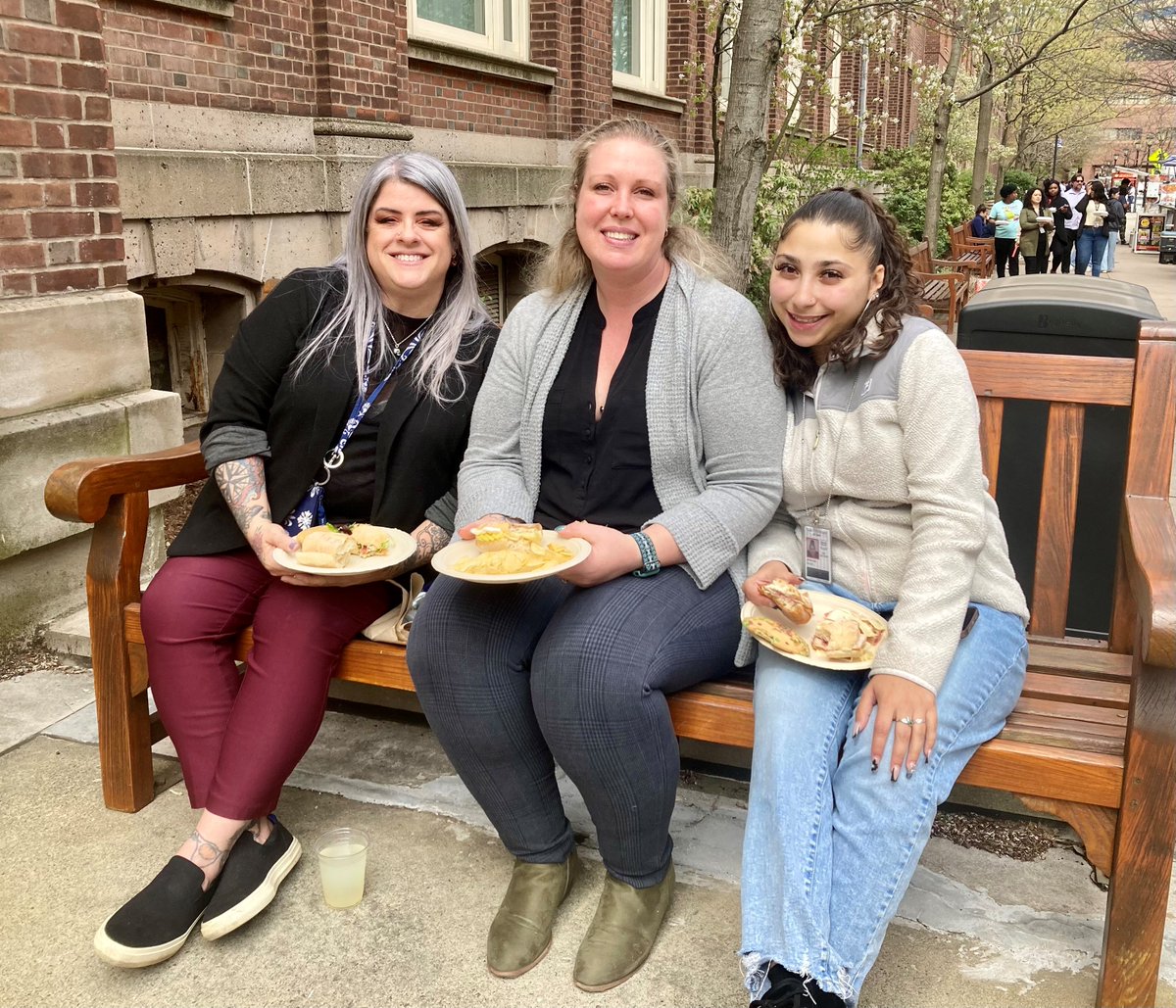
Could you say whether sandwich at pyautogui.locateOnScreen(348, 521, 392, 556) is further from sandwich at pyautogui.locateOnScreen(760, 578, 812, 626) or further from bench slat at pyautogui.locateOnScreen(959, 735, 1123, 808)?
bench slat at pyautogui.locateOnScreen(959, 735, 1123, 808)

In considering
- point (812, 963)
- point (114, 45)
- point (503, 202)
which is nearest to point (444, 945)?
point (812, 963)

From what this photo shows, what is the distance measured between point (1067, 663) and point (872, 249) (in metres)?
1.10

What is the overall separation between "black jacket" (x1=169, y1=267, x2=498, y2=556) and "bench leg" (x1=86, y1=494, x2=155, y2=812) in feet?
0.47

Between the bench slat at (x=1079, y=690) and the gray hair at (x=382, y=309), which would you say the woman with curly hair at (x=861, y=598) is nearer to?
the bench slat at (x=1079, y=690)

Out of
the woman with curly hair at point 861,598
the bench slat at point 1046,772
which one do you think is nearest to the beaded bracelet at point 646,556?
the woman with curly hair at point 861,598

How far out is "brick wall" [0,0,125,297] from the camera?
151 inches

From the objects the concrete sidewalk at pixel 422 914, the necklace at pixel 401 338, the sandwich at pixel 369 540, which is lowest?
the concrete sidewalk at pixel 422 914

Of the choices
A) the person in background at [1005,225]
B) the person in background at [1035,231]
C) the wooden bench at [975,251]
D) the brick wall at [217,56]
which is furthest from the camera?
the person in background at [1035,231]

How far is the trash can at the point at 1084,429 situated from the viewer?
310 centimetres

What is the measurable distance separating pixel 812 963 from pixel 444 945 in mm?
825

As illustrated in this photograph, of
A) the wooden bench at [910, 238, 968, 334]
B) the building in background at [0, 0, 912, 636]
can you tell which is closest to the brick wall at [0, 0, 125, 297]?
the building in background at [0, 0, 912, 636]

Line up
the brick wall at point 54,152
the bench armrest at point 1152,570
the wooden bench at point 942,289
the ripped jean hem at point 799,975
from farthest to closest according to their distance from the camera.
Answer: the wooden bench at point 942,289 < the brick wall at point 54,152 < the ripped jean hem at point 799,975 < the bench armrest at point 1152,570

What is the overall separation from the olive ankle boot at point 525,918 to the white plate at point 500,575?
26.0 inches

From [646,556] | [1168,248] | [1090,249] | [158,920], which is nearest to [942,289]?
[1090,249]
